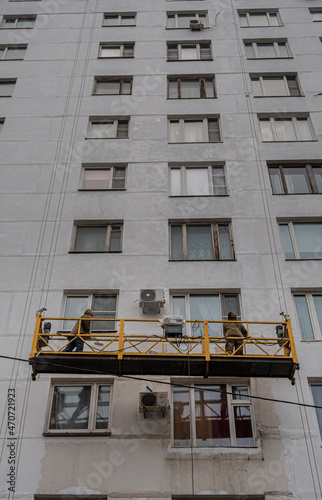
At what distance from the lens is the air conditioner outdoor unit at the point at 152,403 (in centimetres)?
1190

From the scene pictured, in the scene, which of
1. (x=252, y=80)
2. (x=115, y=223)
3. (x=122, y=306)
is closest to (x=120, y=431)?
(x=122, y=306)

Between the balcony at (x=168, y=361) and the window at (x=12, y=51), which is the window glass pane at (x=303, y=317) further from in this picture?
the window at (x=12, y=51)

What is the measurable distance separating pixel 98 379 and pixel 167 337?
91.4 inches

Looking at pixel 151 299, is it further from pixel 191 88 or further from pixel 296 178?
pixel 191 88

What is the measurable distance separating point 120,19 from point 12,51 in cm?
608

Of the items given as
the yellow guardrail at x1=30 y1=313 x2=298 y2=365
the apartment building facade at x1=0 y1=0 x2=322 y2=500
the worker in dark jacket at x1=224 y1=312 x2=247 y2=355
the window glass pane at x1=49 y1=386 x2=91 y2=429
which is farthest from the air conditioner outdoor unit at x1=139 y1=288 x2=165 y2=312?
the window glass pane at x1=49 y1=386 x2=91 y2=429

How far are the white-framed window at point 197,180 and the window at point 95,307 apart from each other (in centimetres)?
516

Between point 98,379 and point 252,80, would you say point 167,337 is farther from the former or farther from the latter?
point 252,80

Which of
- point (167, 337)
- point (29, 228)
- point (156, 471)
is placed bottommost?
point (156, 471)

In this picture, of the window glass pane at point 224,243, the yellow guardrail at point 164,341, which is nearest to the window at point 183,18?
the window glass pane at point 224,243

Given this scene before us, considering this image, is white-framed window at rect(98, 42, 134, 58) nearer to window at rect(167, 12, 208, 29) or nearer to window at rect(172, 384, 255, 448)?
window at rect(167, 12, 208, 29)

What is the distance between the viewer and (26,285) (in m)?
14.6

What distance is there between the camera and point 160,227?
52.9ft

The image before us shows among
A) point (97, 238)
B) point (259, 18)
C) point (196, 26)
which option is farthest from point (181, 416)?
point (259, 18)
